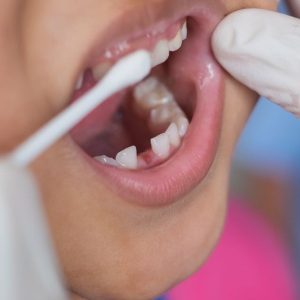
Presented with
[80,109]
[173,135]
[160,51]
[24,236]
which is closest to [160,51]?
[160,51]

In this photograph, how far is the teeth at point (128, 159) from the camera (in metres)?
0.81

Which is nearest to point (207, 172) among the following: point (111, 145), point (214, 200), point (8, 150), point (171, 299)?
point (214, 200)

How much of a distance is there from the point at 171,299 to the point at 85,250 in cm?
62

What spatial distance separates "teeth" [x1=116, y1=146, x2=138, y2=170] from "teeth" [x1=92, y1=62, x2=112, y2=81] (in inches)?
4.0

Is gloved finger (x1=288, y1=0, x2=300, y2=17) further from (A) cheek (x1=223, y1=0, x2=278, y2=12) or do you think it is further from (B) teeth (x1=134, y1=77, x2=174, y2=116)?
(B) teeth (x1=134, y1=77, x2=174, y2=116)

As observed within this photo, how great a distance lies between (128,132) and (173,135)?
4.8 inches

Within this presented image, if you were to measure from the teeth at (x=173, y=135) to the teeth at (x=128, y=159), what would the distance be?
45 mm

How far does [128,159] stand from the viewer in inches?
32.1

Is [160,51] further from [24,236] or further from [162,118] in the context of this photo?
[24,236]

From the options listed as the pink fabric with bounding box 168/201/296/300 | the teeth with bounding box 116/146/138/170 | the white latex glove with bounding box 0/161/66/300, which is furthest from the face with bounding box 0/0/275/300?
the pink fabric with bounding box 168/201/296/300

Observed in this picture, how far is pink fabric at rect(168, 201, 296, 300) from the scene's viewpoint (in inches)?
51.4

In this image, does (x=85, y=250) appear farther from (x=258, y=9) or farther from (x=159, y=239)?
(x=258, y=9)

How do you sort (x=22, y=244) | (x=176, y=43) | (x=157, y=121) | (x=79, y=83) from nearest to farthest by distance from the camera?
(x=22, y=244)
(x=79, y=83)
(x=176, y=43)
(x=157, y=121)

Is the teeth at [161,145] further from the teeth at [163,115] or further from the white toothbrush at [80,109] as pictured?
the white toothbrush at [80,109]
